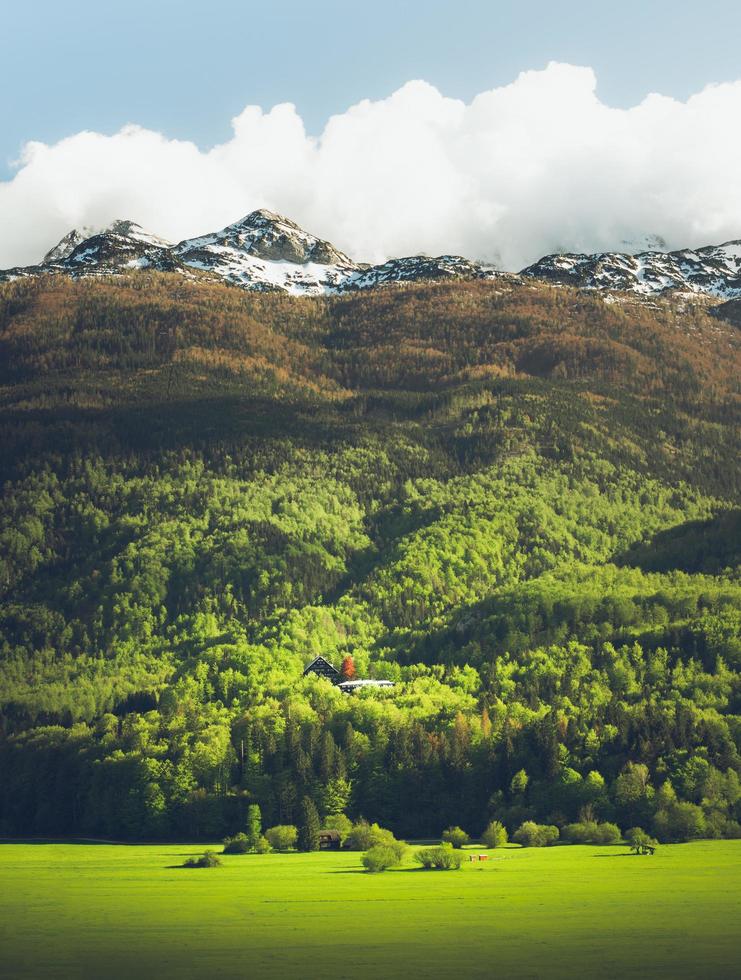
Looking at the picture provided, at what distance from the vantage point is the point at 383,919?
5463 inches

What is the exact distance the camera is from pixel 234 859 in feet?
629

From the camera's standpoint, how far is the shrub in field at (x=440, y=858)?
176250mm

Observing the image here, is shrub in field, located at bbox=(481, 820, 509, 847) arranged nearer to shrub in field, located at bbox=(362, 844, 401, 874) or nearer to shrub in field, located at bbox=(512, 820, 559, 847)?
shrub in field, located at bbox=(512, 820, 559, 847)

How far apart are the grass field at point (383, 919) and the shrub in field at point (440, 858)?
199 centimetres

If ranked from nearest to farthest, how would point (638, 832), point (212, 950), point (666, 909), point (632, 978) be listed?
point (632, 978) < point (212, 950) < point (666, 909) < point (638, 832)

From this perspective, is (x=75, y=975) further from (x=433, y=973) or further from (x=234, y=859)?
(x=234, y=859)

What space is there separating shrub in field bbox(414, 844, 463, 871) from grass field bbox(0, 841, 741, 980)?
1990 millimetres

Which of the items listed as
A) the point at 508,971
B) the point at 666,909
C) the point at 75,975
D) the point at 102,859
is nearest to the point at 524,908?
the point at 666,909

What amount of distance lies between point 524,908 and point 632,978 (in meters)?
29.3

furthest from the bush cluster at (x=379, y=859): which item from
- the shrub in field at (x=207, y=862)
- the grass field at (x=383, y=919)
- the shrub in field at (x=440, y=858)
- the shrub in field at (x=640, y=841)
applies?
the shrub in field at (x=640, y=841)

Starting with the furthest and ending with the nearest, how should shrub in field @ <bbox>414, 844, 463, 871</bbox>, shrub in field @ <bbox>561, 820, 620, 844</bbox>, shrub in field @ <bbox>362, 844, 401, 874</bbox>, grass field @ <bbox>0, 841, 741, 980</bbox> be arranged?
shrub in field @ <bbox>561, 820, 620, 844</bbox> → shrub in field @ <bbox>414, 844, 463, 871</bbox> → shrub in field @ <bbox>362, 844, 401, 874</bbox> → grass field @ <bbox>0, 841, 741, 980</bbox>

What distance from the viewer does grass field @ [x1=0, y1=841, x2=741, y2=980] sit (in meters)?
120

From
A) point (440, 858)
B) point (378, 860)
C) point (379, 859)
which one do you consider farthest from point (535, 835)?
point (378, 860)

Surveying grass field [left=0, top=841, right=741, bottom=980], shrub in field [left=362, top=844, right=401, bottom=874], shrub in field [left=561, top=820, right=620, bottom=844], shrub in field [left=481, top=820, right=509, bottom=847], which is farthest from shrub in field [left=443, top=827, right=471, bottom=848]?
shrub in field [left=362, top=844, right=401, bottom=874]
